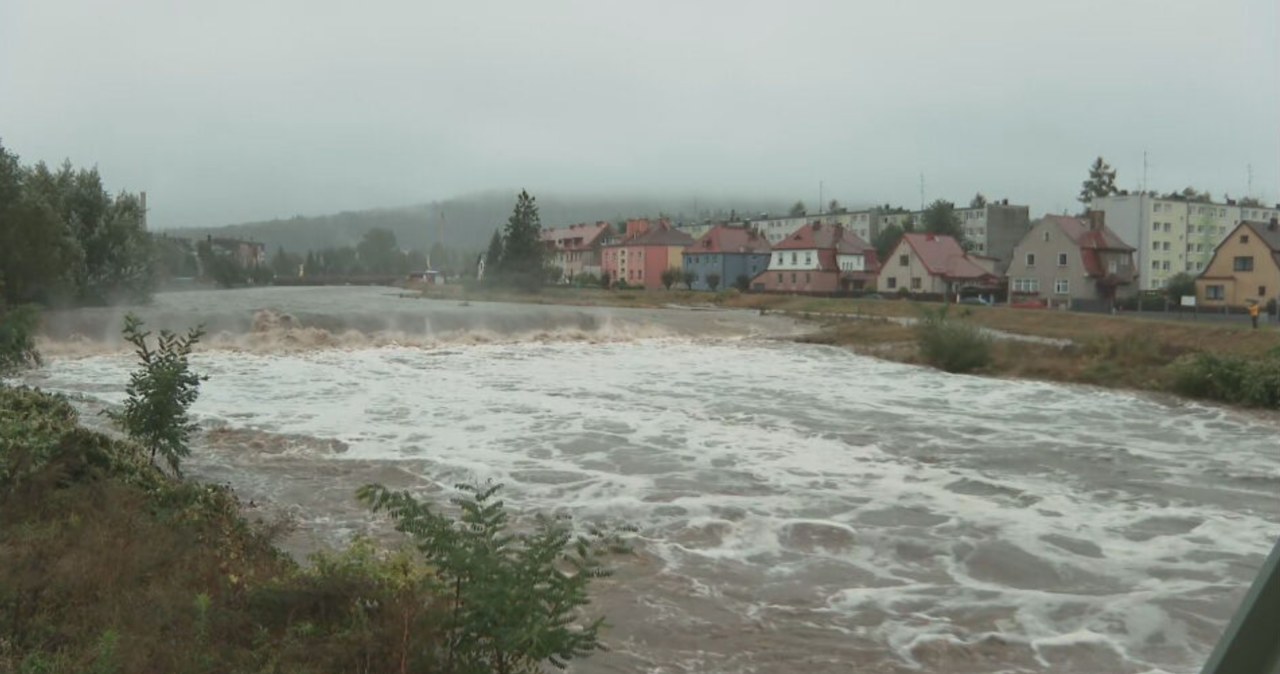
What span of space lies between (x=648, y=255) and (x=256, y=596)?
9726 centimetres

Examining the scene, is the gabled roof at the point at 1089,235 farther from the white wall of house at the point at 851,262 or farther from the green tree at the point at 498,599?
the white wall of house at the point at 851,262

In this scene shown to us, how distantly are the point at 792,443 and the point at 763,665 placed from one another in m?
10.3

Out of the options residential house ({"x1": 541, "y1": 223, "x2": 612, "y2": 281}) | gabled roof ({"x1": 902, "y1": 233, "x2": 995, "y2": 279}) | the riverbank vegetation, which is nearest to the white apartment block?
the riverbank vegetation

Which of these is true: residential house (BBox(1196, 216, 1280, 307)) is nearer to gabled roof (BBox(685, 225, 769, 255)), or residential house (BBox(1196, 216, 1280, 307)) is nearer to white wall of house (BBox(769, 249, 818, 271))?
white wall of house (BBox(769, 249, 818, 271))

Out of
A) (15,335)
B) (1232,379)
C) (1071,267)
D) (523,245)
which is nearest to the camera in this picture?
(15,335)

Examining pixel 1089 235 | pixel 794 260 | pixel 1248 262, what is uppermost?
pixel 794 260

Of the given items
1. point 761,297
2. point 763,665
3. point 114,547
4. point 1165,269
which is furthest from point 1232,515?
point 761,297

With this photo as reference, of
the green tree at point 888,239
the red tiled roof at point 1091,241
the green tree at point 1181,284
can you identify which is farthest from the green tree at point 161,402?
the green tree at point 888,239

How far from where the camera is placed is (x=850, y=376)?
29.1 meters

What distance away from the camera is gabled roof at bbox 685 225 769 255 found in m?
93.7

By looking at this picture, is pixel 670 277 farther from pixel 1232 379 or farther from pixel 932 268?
pixel 1232 379

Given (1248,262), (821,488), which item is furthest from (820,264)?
(821,488)

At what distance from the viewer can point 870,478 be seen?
43.0 feet

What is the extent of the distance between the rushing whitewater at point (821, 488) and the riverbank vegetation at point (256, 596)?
4.75 ft
